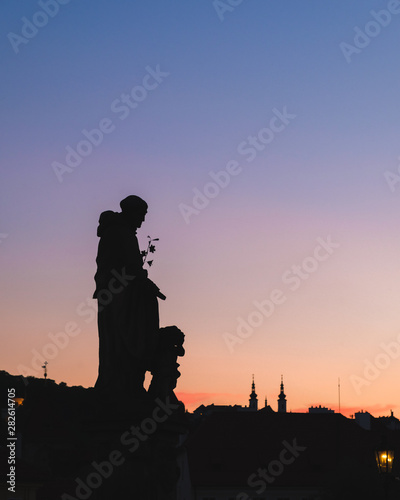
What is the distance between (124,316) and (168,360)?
57cm

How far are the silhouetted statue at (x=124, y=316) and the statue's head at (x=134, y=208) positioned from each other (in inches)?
7.3

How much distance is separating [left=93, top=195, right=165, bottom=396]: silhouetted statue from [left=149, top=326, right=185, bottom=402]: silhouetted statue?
9 centimetres

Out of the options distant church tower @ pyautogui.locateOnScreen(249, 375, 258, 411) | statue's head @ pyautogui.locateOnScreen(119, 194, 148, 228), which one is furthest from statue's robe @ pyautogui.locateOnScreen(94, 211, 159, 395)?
distant church tower @ pyautogui.locateOnScreen(249, 375, 258, 411)

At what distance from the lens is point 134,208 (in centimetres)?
939

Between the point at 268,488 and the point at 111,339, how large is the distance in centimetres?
6826

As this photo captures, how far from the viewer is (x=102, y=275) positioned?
9.21 metres

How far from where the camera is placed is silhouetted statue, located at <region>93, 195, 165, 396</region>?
9.05 meters

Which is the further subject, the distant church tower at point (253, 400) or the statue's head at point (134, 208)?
the distant church tower at point (253, 400)

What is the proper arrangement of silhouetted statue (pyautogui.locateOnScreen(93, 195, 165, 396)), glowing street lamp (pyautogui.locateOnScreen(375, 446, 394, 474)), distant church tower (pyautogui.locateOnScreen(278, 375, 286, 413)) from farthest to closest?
distant church tower (pyautogui.locateOnScreen(278, 375, 286, 413)) < glowing street lamp (pyautogui.locateOnScreen(375, 446, 394, 474)) < silhouetted statue (pyautogui.locateOnScreen(93, 195, 165, 396))

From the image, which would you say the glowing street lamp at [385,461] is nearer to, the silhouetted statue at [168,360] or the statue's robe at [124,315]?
the silhouetted statue at [168,360]

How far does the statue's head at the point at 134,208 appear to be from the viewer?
370 inches

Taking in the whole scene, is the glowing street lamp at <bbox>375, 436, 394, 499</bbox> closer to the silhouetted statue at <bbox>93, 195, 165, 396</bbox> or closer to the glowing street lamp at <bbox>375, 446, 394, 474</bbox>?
the glowing street lamp at <bbox>375, 446, 394, 474</bbox>

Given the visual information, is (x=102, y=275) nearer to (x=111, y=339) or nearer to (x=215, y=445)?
(x=111, y=339)

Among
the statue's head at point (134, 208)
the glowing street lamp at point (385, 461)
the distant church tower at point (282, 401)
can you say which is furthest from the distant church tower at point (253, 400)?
the statue's head at point (134, 208)
